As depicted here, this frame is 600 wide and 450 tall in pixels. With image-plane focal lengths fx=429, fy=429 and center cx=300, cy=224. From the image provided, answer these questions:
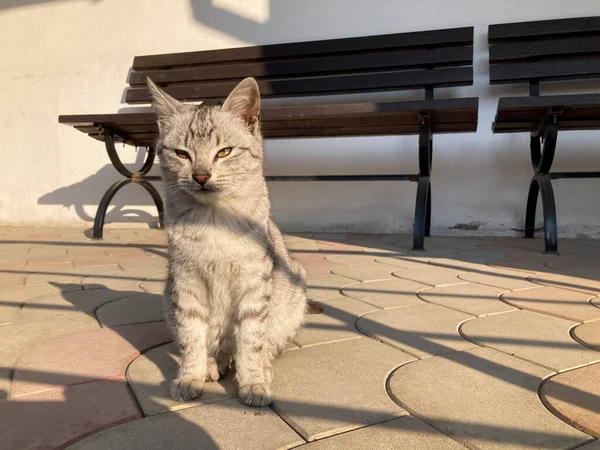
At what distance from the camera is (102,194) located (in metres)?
5.22

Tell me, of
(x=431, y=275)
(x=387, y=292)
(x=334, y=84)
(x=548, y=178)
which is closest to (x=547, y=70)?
(x=548, y=178)

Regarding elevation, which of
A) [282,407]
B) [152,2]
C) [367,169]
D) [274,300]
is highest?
[152,2]

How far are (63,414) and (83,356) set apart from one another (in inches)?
16.1

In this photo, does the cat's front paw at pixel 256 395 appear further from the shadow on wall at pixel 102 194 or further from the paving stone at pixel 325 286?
the shadow on wall at pixel 102 194

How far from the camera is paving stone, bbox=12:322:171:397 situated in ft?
4.41

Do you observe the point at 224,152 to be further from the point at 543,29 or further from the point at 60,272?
the point at 543,29

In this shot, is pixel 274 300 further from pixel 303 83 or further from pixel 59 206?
pixel 59 206

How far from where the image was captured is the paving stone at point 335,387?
43.9 inches

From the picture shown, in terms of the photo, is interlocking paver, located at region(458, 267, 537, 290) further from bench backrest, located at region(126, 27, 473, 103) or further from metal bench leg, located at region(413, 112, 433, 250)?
bench backrest, located at region(126, 27, 473, 103)

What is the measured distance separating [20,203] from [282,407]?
5560 mm

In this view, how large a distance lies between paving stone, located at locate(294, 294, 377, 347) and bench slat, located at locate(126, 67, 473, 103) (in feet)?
8.58

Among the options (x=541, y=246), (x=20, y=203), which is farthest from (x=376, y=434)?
(x=20, y=203)

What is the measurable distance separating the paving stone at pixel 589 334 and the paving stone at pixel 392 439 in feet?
2.87

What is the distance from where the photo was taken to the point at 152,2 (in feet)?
16.5
